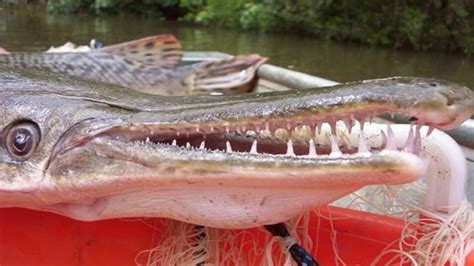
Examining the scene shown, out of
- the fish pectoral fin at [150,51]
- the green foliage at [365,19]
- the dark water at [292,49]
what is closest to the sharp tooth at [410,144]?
the fish pectoral fin at [150,51]

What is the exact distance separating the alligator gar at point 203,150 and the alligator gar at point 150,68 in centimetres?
233

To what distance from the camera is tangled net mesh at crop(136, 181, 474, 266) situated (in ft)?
4.57

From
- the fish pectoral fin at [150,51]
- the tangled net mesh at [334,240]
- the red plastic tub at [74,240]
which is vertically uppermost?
the tangled net mesh at [334,240]

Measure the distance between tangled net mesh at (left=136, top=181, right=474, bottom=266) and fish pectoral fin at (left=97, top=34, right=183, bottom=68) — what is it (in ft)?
9.68

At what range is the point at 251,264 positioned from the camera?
1561 millimetres

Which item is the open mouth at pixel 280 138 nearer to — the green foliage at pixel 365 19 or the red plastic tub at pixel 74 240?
the red plastic tub at pixel 74 240

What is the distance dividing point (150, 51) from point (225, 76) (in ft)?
2.27

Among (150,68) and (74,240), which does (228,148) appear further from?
(150,68)

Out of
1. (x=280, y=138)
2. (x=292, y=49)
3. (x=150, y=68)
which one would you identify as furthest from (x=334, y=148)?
(x=292, y=49)

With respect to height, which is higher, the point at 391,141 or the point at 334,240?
the point at 391,141

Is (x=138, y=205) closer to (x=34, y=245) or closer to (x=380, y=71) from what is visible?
(x=34, y=245)

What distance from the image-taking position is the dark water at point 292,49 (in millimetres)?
12414

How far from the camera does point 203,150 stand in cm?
128

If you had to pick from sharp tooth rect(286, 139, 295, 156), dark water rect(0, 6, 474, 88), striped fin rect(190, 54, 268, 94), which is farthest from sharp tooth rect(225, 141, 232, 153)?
dark water rect(0, 6, 474, 88)
